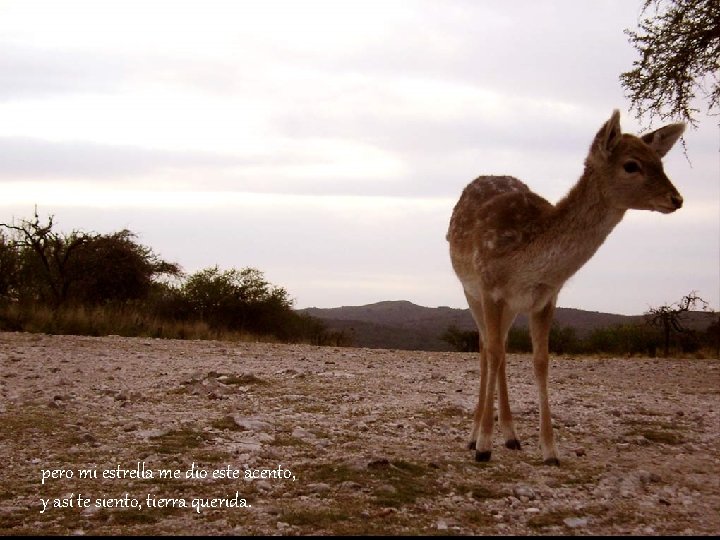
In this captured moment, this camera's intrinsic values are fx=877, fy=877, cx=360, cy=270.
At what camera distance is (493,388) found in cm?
821

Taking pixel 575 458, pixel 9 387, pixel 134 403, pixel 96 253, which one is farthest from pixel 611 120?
pixel 96 253

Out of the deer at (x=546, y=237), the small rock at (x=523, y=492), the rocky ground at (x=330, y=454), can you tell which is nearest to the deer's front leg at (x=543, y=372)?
the deer at (x=546, y=237)

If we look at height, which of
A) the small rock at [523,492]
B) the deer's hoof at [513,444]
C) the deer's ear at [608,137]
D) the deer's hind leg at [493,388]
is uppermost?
the deer's ear at [608,137]

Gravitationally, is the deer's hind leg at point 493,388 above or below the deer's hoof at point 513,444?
above

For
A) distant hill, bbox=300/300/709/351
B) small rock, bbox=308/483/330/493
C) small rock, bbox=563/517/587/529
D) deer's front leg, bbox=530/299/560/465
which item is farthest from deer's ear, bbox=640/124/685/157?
distant hill, bbox=300/300/709/351

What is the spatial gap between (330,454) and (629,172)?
3.62 metres

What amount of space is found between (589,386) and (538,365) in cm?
538

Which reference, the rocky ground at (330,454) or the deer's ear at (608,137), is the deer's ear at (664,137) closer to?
the deer's ear at (608,137)

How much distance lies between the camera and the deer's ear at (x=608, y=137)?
7.76 metres

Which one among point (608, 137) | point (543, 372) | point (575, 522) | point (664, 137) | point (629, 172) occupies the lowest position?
point (575, 522)

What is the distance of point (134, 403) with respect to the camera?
1030 cm

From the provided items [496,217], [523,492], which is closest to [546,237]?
[496,217]

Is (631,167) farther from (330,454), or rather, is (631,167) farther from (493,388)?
(330,454)

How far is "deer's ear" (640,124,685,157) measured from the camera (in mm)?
8078
